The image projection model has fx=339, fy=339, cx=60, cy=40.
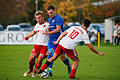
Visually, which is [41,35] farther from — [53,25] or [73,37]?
[73,37]

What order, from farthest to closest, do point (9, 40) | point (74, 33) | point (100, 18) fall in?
point (100, 18) → point (9, 40) → point (74, 33)

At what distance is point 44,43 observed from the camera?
10.7 metres

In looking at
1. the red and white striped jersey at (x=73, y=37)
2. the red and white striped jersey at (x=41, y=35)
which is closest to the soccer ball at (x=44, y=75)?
the red and white striped jersey at (x=41, y=35)

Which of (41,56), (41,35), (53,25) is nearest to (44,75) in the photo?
(41,56)

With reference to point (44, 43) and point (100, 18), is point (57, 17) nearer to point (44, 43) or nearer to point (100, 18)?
point (44, 43)

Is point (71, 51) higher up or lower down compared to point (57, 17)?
lower down

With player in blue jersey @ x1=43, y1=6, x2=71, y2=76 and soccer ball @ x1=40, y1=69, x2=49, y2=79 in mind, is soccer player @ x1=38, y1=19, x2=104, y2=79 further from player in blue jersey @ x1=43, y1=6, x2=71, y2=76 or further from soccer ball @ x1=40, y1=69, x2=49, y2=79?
player in blue jersey @ x1=43, y1=6, x2=71, y2=76

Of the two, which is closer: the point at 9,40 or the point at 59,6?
the point at 9,40

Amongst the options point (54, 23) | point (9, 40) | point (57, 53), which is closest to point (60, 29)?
point (54, 23)

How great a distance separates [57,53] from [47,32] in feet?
3.10

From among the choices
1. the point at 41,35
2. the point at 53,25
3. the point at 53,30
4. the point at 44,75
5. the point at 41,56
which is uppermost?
the point at 53,25

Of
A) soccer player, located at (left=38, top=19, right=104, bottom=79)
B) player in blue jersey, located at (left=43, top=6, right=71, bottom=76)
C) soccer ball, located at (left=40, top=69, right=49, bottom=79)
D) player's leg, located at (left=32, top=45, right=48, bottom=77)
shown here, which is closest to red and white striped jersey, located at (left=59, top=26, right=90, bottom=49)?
soccer player, located at (left=38, top=19, right=104, bottom=79)

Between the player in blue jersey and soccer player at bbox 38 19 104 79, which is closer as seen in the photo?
soccer player at bbox 38 19 104 79

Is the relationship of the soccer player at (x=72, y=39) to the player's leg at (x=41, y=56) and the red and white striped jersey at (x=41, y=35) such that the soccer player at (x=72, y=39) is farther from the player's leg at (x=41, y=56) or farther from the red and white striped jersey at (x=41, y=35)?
the red and white striped jersey at (x=41, y=35)
